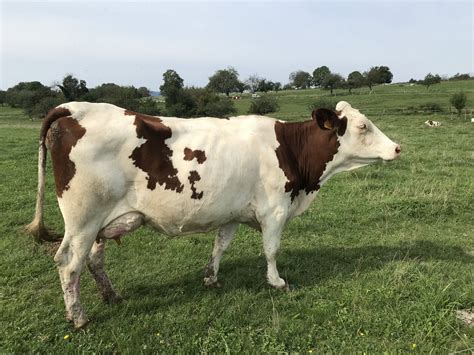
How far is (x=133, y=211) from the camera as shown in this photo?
190 inches

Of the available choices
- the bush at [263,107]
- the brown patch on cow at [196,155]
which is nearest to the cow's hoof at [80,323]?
the brown patch on cow at [196,155]

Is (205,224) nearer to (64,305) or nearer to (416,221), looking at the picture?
(64,305)

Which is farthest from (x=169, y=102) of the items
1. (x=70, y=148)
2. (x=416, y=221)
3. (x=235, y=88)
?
(x=235, y=88)

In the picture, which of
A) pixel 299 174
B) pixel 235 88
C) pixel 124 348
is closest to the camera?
pixel 124 348

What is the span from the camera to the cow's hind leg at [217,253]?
5895 mm

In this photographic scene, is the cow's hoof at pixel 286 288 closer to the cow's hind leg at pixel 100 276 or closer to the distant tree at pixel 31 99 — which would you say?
the cow's hind leg at pixel 100 276

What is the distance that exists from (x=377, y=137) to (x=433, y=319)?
2475 millimetres

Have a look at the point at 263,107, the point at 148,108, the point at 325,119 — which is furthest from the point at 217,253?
the point at 263,107

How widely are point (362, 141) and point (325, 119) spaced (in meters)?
0.60

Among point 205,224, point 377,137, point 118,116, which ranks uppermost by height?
point 118,116

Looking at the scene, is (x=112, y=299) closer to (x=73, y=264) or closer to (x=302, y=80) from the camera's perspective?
(x=73, y=264)

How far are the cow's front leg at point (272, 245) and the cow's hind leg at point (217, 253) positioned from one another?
1.82ft

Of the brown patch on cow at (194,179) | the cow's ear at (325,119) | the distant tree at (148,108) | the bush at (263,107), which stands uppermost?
the cow's ear at (325,119)

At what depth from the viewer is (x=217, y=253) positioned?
5.97 meters
